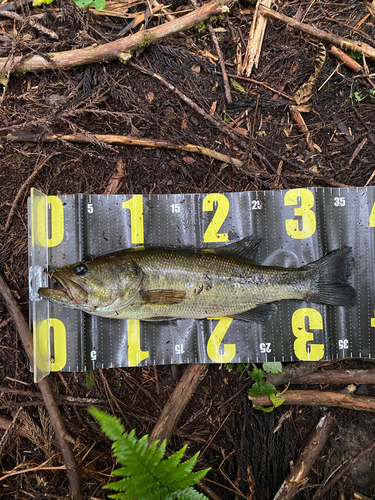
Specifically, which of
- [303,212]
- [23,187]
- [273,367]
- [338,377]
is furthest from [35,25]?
[338,377]

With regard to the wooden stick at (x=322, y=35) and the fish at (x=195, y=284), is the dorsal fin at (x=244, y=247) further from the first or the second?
the wooden stick at (x=322, y=35)

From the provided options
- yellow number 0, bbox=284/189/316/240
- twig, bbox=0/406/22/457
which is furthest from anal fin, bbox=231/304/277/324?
twig, bbox=0/406/22/457

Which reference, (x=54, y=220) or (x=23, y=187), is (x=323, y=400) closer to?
(x=54, y=220)

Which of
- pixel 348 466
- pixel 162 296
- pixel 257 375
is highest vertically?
pixel 162 296

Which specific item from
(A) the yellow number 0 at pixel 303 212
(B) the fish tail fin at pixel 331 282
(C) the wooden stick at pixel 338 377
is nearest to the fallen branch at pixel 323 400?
(C) the wooden stick at pixel 338 377

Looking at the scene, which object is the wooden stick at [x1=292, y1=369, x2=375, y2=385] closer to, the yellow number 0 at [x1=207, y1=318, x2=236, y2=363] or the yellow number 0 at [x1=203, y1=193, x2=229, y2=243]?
the yellow number 0 at [x1=207, y1=318, x2=236, y2=363]

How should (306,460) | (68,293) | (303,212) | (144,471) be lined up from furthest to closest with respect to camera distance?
(303,212) < (306,460) < (68,293) < (144,471)
